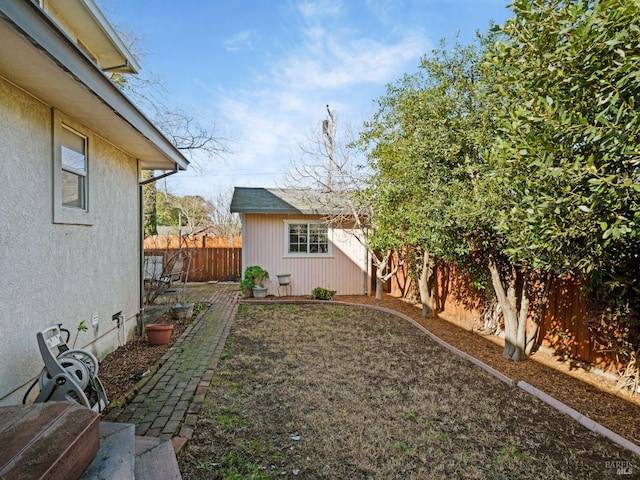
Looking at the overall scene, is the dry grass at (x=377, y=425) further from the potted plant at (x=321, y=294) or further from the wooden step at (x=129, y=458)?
the potted plant at (x=321, y=294)

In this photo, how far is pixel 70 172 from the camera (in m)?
4.15

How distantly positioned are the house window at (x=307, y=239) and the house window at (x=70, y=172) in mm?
7198

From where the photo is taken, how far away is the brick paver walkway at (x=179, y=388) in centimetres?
327

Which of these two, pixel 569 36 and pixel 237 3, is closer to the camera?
pixel 569 36

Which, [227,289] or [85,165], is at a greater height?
[85,165]

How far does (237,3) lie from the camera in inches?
367

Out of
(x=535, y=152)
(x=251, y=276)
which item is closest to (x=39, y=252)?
(x=535, y=152)

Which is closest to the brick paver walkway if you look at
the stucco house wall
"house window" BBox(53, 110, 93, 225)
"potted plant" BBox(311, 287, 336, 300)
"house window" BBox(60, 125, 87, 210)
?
the stucco house wall

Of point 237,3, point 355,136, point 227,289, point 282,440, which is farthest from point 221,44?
point 282,440

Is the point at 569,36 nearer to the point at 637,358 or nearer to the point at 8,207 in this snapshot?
the point at 637,358

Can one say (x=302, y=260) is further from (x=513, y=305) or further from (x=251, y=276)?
(x=513, y=305)

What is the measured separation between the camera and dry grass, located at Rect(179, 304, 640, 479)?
2818 millimetres

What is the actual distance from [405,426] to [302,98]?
44.8ft

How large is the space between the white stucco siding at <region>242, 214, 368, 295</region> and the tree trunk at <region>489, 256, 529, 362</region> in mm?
6097
